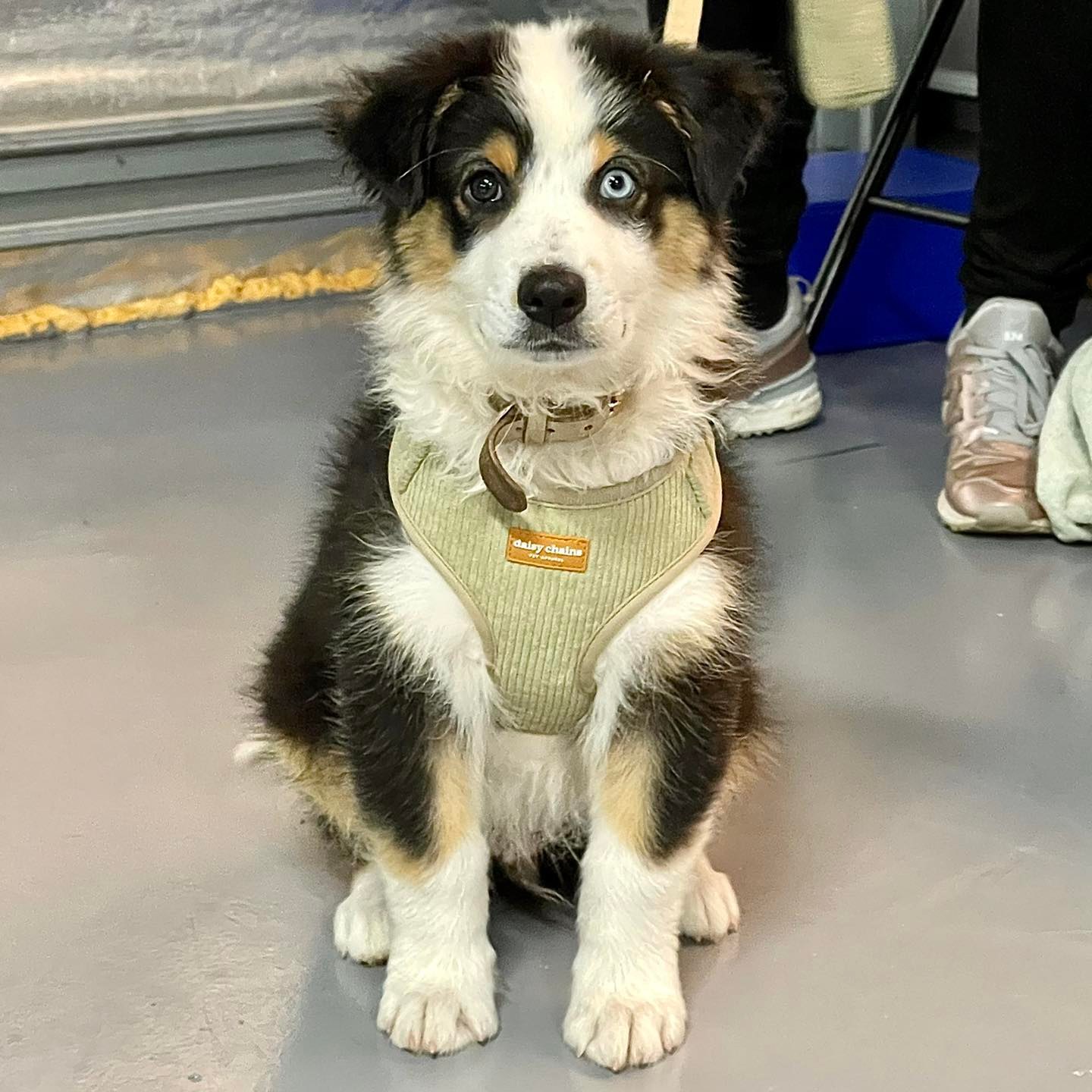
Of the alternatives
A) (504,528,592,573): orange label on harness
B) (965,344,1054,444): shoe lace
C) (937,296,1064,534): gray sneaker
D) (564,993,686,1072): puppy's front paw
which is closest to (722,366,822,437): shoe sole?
(937,296,1064,534): gray sneaker

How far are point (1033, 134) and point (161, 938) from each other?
2177 millimetres

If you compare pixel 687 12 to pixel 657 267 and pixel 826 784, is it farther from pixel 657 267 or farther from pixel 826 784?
pixel 826 784

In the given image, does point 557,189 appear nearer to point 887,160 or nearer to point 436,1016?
point 436,1016

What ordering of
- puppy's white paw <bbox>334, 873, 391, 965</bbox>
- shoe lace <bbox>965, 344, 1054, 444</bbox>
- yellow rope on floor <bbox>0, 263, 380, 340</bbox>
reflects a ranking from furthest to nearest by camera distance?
1. yellow rope on floor <bbox>0, 263, 380, 340</bbox>
2. shoe lace <bbox>965, 344, 1054, 444</bbox>
3. puppy's white paw <bbox>334, 873, 391, 965</bbox>

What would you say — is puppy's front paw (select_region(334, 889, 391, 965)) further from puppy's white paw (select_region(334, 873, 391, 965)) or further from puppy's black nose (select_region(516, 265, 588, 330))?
puppy's black nose (select_region(516, 265, 588, 330))

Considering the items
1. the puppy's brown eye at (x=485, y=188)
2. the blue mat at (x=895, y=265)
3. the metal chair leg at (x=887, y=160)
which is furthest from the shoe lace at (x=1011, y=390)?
the puppy's brown eye at (x=485, y=188)

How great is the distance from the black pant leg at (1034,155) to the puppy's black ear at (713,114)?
1.43 meters

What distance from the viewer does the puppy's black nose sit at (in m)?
1.27

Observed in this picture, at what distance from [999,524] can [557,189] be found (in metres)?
1.57

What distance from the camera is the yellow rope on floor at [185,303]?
4445 millimetres

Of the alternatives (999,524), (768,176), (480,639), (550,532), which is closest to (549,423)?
(550,532)

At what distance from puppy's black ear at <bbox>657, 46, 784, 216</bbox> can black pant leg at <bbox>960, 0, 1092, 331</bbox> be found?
4.68 feet

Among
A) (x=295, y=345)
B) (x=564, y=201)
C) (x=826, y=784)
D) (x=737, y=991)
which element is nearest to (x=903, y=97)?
(x=295, y=345)

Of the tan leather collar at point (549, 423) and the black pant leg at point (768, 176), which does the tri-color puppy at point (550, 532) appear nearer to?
the tan leather collar at point (549, 423)
